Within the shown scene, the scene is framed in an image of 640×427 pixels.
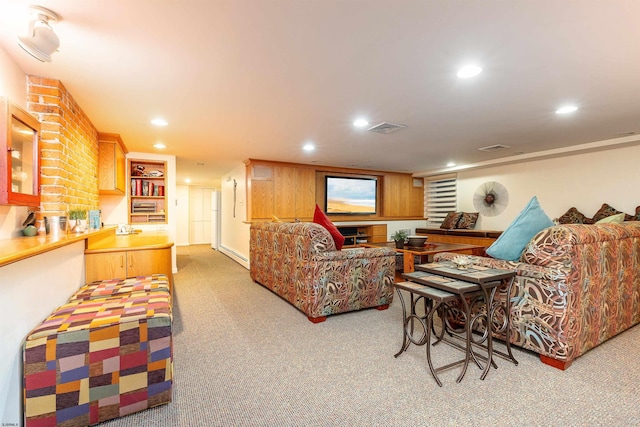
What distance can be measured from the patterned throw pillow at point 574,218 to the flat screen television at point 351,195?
355 cm

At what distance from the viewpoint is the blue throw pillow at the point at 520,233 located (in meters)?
2.25

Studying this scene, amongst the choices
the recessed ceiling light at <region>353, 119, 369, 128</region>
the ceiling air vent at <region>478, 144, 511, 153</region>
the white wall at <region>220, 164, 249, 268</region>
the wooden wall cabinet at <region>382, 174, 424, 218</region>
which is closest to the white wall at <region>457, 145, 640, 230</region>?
the ceiling air vent at <region>478, 144, 511, 153</region>

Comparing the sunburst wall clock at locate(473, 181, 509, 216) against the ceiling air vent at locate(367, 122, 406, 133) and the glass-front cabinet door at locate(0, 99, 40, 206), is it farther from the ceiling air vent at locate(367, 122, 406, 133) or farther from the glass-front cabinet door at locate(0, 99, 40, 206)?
the glass-front cabinet door at locate(0, 99, 40, 206)

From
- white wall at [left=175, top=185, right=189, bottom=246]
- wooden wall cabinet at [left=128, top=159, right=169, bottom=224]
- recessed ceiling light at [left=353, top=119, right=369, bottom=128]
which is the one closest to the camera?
recessed ceiling light at [left=353, top=119, right=369, bottom=128]

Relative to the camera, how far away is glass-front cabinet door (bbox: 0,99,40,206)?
163cm

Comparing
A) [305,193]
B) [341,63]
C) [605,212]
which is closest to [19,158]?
[341,63]

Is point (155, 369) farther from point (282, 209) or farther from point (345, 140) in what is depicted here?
point (282, 209)

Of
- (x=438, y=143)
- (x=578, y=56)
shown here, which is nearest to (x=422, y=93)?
(x=578, y=56)

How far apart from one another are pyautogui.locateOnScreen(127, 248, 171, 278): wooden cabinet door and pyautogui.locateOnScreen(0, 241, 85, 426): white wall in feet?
2.48

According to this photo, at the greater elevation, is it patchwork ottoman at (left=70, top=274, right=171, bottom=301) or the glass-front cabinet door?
the glass-front cabinet door

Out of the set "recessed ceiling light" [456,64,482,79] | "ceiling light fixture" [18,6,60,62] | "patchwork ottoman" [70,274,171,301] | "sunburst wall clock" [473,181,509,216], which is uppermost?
"recessed ceiling light" [456,64,482,79]

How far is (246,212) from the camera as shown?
5562 mm

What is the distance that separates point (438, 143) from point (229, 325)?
371cm

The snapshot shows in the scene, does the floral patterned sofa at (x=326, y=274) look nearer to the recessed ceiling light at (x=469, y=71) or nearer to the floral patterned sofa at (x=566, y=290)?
the floral patterned sofa at (x=566, y=290)
